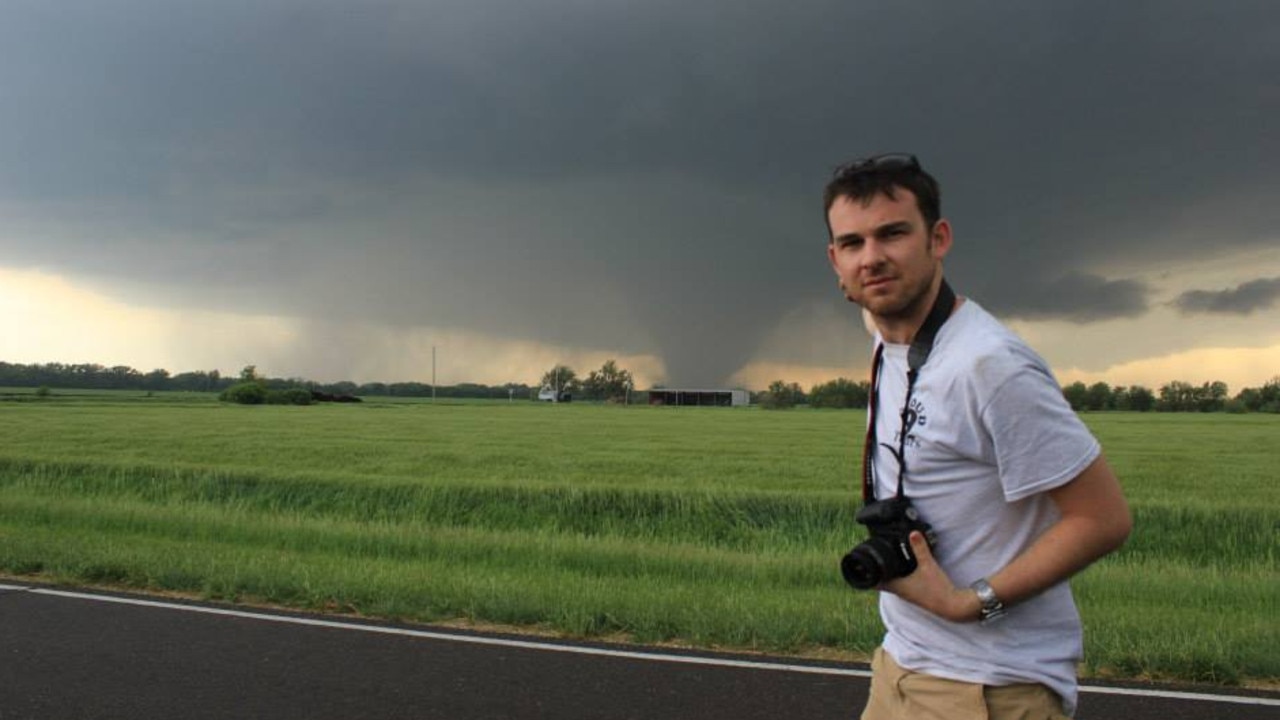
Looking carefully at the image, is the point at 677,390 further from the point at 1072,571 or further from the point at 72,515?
the point at 1072,571

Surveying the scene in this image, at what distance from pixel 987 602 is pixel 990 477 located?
10.5 inches

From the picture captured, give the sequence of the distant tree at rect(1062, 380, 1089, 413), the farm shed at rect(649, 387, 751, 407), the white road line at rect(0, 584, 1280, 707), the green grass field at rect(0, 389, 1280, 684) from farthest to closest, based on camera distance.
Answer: the farm shed at rect(649, 387, 751, 407)
the distant tree at rect(1062, 380, 1089, 413)
the green grass field at rect(0, 389, 1280, 684)
the white road line at rect(0, 584, 1280, 707)

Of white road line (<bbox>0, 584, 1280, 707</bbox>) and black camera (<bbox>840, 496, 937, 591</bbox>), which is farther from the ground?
black camera (<bbox>840, 496, 937, 591</bbox>)

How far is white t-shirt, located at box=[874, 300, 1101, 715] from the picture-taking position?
1976 mm

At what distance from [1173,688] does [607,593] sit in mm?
4229

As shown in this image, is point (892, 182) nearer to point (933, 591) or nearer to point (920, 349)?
point (920, 349)

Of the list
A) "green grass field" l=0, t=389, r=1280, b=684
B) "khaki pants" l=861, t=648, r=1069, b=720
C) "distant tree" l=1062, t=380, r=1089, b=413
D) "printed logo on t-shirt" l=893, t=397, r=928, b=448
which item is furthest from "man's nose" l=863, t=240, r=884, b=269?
"distant tree" l=1062, t=380, r=1089, b=413

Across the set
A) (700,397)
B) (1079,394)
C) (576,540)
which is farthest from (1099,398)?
(576,540)

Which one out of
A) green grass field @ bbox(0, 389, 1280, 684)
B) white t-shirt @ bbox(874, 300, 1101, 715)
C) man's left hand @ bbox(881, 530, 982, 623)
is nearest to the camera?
white t-shirt @ bbox(874, 300, 1101, 715)

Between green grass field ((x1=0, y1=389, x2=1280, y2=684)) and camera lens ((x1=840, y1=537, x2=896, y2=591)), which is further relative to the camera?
green grass field ((x1=0, y1=389, x2=1280, y2=684))

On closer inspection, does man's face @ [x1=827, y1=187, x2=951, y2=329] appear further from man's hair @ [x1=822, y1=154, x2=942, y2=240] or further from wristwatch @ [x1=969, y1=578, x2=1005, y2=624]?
wristwatch @ [x1=969, y1=578, x2=1005, y2=624]

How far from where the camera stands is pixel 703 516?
50.2ft

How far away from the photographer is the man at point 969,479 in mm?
1990

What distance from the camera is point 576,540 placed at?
39.9 feet
